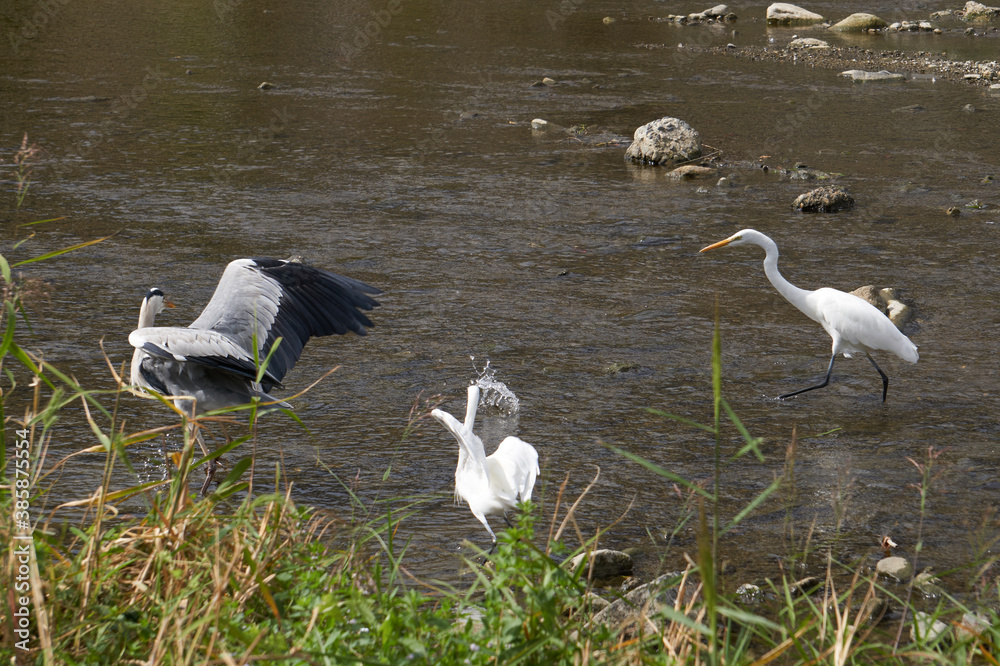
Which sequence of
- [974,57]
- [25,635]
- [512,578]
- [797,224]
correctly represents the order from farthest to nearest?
[974,57] < [797,224] < [512,578] < [25,635]

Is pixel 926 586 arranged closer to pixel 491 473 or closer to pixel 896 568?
pixel 896 568

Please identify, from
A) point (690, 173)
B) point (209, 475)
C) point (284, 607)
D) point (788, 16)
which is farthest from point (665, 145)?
point (788, 16)

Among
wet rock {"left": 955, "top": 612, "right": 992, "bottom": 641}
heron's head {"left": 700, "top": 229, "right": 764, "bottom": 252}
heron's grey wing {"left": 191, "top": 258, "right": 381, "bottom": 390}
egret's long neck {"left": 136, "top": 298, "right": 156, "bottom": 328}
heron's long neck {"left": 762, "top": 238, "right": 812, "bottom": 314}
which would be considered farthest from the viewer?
heron's head {"left": 700, "top": 229, "right": 764, "bottom": 252}

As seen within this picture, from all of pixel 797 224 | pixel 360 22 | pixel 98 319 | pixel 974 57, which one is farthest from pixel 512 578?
pixel 360 22

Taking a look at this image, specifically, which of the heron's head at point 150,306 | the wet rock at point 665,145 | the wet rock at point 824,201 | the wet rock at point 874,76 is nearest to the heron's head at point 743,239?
the wet rock at point 824,201

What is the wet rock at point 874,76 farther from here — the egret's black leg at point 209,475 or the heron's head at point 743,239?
the egret's black leg at point 209,475

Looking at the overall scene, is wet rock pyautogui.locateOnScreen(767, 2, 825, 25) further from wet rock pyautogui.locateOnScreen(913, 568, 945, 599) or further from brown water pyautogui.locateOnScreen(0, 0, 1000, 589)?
wet rock pyautogui.locateOnScreen(913, 568, 945, 599)

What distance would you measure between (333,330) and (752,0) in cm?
1911

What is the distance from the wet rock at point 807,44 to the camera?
640 inches

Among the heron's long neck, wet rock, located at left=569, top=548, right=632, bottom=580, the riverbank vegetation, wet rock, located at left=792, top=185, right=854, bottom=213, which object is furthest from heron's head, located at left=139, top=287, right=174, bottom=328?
wet rock, located at left=792, top=185, right=854, bottom=213

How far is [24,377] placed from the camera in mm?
5398

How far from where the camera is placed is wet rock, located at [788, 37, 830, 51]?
53.3 ft

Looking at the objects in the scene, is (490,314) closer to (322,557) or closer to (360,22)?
(322,557)

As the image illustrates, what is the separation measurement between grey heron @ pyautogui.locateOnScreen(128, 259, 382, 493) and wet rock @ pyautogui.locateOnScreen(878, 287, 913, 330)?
11.2 ft
